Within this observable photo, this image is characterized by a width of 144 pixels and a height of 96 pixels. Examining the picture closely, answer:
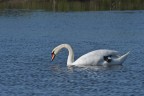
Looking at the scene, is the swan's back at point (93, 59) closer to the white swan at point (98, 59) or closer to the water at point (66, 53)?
the white swan at point (98, 59)

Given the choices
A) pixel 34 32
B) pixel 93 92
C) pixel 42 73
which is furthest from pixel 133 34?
pixel 93 92

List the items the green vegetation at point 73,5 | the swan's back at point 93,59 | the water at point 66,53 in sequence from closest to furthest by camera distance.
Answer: the water at point 66,53 → the swan's back at point 93,59 → the green vegetation at point 73,5

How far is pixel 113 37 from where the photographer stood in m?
44.3

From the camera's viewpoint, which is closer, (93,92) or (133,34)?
(93,92)

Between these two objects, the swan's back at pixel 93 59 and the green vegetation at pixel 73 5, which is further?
the green vegetation at pixel 73 5

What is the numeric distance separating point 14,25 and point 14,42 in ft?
55.9

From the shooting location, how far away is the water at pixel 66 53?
2430 centimetres

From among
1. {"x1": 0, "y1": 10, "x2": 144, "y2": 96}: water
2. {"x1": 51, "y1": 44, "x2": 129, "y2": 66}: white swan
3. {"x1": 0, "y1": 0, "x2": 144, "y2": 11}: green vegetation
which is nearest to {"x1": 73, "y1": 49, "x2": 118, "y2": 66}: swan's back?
{"x1": 51, "y1": 44, "x2": 129, "y2": 66}: white swan

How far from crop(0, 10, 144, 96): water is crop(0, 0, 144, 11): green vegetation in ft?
37.4

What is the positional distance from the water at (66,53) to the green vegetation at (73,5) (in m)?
11.4

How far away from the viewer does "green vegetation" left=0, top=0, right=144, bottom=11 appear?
78.6 meters

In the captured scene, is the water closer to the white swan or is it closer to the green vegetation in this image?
the white swan

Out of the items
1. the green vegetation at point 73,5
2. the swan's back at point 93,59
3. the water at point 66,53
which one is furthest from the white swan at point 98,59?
the green vegetation at point 73,5

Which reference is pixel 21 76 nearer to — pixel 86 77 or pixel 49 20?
pixel 86 77
